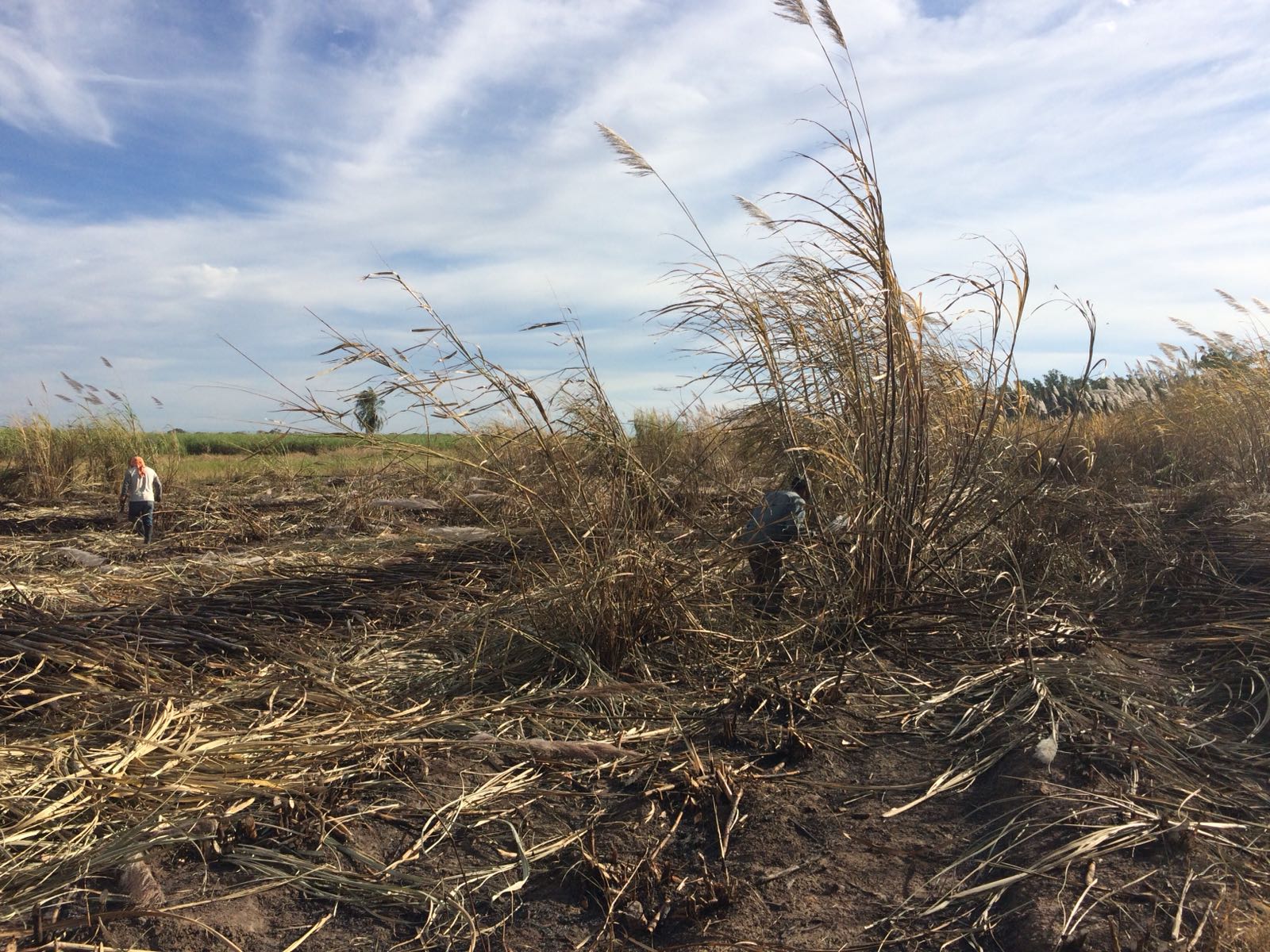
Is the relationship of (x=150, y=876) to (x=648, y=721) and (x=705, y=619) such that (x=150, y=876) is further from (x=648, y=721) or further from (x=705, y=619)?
(x=705, y=619)

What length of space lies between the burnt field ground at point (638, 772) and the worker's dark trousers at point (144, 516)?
2.92 metres

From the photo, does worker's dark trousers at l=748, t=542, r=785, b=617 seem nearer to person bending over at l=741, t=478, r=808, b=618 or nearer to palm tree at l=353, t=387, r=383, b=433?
person bending over at l=741, t=478, r=808, b=618

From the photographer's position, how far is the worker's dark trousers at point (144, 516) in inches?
283

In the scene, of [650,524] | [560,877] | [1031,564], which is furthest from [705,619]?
[1031,564]

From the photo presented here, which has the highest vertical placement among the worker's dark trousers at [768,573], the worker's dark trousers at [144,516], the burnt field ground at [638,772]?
the worker's dark trousers at [144,516]

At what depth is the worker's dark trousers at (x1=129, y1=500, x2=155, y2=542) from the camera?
7.19 m

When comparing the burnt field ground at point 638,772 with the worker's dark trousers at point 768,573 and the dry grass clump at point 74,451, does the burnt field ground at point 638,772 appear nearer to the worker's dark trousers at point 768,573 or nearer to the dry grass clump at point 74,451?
the worker's dark trousers at point 768,573

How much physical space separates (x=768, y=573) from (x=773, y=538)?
171mm

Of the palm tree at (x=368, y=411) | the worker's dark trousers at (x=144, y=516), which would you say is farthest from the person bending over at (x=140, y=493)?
the palm tree at (x=368, y=411)

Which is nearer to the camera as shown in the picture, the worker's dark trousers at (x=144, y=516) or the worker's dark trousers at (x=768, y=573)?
A: the worker's dark trousers at (x=768, y=573)

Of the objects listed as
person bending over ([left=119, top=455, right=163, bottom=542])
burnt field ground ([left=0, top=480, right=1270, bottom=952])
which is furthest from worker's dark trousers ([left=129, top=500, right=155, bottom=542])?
burnt field ground ([left=0, top=480, right=1270, bottom=952])

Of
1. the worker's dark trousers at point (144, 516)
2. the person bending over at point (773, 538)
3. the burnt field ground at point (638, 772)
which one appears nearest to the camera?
the burnt field ground at point (638, 772)

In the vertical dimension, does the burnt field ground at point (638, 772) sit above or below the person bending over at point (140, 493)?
below

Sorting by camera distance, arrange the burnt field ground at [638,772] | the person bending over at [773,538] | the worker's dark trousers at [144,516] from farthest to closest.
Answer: the worker's dark trousers at [144,516], the person bending over at [773,538], the burnt field ground at [638,772]
